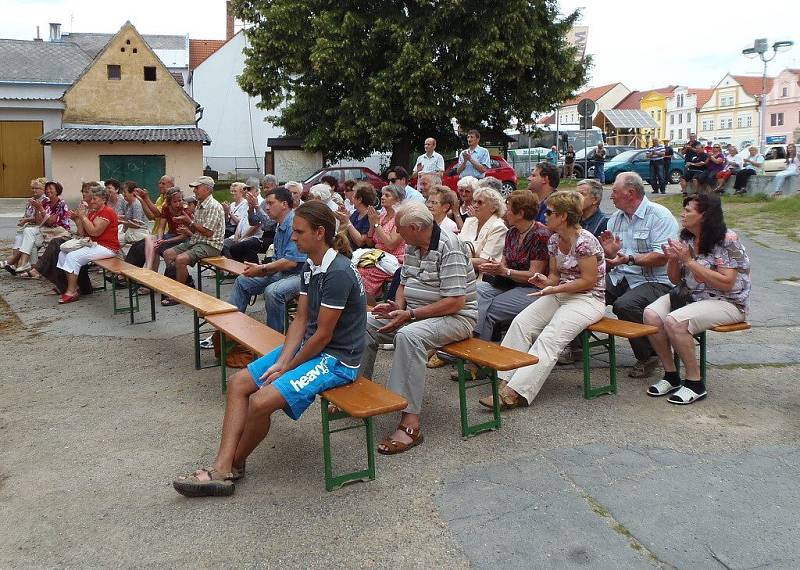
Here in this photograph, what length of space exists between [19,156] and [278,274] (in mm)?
26920

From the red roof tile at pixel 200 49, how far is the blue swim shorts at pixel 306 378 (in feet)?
141

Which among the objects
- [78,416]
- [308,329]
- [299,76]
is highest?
[299,76]

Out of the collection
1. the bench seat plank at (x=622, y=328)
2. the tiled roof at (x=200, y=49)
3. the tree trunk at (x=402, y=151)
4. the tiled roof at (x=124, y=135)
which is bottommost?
the bench seat plank at (x=622, y=328)

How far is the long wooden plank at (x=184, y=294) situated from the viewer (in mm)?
6297

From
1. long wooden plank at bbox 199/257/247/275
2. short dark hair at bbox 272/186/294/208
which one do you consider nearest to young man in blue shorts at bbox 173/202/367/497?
short dark hair at bbox 272/186/294/208

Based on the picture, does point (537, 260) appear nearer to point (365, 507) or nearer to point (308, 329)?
point (308, 329)

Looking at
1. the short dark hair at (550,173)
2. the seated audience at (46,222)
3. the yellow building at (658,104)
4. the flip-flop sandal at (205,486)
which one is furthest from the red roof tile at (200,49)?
the yellow building at (658,104)

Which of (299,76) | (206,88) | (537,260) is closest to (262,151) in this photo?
(206,88)

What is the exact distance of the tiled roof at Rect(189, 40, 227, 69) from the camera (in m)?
45.1

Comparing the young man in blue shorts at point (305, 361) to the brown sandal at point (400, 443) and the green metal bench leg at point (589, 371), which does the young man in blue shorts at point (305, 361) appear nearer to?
the brown sandal at point (400, 443)

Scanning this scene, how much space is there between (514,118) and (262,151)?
66.5 ft

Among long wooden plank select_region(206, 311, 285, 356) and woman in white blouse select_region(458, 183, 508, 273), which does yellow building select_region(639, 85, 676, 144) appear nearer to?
woman in white blouse select_region(458, 183, 508, 273)

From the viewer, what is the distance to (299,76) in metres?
24.9

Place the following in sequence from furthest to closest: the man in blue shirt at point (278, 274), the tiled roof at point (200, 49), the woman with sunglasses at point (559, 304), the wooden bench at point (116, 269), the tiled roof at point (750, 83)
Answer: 1. the tiled roof at point (750, 83)
2. the tiled roof at point (200, 49)
3. the wooden bench at point (116, 269)
4. the man in blue shirt at point (278, 274)
5. the woman with sunglasses at point (559, 304)
